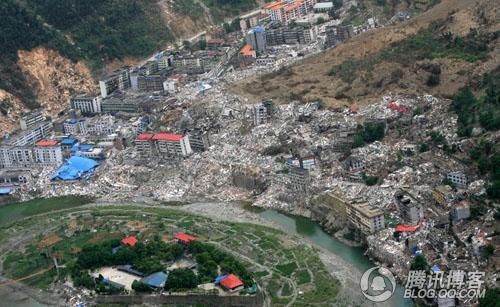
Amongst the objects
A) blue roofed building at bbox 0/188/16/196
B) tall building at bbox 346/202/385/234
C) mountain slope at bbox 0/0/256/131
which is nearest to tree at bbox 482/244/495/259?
tall building at bbox 346/202/385/234

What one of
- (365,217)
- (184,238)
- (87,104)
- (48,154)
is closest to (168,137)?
(48,154)

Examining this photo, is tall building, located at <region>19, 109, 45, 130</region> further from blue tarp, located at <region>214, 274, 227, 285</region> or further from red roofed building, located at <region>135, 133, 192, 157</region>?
blue tarp, located at <region>214, 274, 227, 285</region>

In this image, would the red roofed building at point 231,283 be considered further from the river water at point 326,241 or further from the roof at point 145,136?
the roof at point 145,136

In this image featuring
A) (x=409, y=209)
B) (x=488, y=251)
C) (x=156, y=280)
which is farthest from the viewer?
(x=409, y=209)

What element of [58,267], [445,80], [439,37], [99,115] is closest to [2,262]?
[58,267]

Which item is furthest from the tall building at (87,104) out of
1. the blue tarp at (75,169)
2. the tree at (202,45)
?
the tree at (202,45)

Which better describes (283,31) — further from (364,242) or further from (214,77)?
(364,242)

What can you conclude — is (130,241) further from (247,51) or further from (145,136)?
(247,51)
